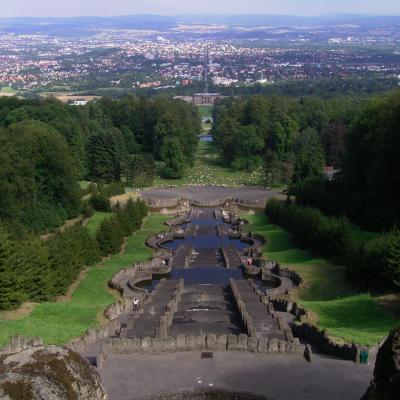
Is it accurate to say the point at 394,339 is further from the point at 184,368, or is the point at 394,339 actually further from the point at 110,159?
the point at 110,159

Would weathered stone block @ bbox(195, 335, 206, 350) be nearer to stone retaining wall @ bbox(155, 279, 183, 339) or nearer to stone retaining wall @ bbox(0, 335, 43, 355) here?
stone retaining wall @ bbox(155, 279, 183, 339)

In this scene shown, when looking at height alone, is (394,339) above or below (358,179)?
above

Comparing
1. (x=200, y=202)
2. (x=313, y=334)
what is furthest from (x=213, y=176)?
(x=313, y=334)

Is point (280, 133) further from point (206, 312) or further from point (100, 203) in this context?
point (206, 312)

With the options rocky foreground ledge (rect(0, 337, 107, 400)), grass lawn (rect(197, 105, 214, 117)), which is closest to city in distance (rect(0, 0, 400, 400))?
rocky foreground ledge (rect(0, 337, 107, 400))

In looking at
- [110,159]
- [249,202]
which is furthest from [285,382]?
[110,159]

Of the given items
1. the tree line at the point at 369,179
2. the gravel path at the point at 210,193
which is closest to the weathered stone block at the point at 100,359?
the tree line at the point at 369,179

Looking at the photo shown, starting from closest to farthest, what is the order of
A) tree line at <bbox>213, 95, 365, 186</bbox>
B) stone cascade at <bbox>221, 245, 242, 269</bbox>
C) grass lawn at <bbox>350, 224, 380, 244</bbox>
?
grass lawn at <bbox>350, 224, 380, 244</bbox>, stone cascade at <bbox>221, 245, 242, 269</bbox>, tree line at <bbox>213, 95, 365, 186</bbox>
